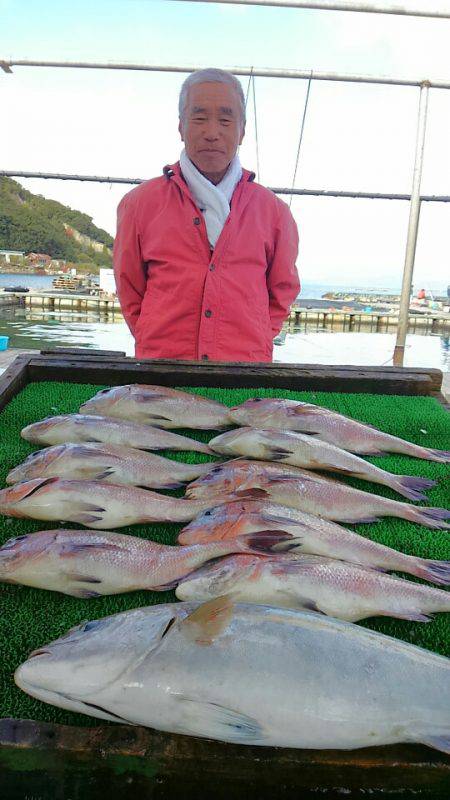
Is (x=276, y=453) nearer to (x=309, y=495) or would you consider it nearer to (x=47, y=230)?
(x=309, y=495)

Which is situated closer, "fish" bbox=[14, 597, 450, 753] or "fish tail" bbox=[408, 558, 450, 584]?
"fish" bbox=[14, 597, 450, 753]

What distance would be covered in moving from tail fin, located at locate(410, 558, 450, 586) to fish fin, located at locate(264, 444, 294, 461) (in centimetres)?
66

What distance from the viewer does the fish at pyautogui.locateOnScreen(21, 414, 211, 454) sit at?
222 cm

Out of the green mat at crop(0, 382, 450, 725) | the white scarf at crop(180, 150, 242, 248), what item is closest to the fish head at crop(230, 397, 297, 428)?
the green mat at crop(0, 382, 450, 725)

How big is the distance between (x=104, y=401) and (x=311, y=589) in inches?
55.1

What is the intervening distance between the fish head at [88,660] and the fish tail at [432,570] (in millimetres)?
725

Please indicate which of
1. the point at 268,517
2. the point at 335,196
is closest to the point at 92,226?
the point at 335,196

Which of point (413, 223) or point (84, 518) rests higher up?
point (413, 223)

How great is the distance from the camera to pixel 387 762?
95cm

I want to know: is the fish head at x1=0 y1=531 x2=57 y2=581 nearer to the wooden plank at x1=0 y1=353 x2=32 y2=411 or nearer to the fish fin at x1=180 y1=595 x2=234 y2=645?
the fish fin at x1=180 y1=595 x2=234 y2=645

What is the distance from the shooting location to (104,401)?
8.20ft

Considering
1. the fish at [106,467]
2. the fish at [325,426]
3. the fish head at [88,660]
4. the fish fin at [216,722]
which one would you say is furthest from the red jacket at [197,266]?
the fish fin at [216,722]

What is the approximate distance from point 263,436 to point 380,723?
48.4 inches

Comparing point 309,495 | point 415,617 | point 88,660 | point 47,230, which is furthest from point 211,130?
point 47,230
